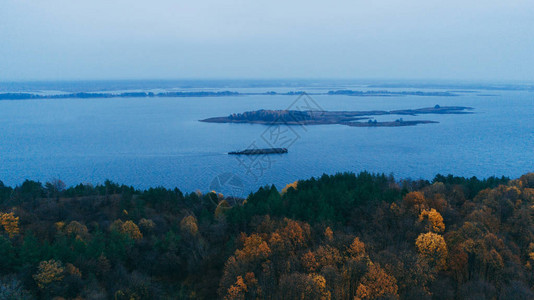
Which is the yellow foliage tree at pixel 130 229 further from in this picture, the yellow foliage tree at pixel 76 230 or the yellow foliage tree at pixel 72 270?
the yellow foliage tree at pixel 72 270

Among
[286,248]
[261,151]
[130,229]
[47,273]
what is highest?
[286,248]

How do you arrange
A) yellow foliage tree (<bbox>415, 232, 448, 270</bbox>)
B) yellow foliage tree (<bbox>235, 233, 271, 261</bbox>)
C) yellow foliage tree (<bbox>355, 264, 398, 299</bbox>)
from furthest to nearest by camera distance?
yellow foliage tree (<bbox>235, 233, 271, 261</bbox>)
yellow foliage tree (<bbox>415, 232, 448, 270</bbox>)
yellow foliage tree (<bbox>355, 264, 398, 299</bbox>)

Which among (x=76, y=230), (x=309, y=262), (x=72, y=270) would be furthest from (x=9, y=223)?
(x=309, y=262)

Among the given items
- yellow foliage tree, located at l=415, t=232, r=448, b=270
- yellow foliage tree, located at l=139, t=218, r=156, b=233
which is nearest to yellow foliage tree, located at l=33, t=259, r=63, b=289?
yellow foliage tree, located at l=139, t=218, r=156, b=233

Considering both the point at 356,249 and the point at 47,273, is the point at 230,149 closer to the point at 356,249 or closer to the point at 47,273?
the point at 47,273

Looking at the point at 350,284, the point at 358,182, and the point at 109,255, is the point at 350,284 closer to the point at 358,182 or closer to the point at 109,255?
the point at 109,255

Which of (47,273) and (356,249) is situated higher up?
(356,249)

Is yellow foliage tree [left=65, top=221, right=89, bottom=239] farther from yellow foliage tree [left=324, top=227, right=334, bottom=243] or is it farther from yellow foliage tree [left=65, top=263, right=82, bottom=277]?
yellow foliage tree [left=324, top=227, right=334, bottom=243]
